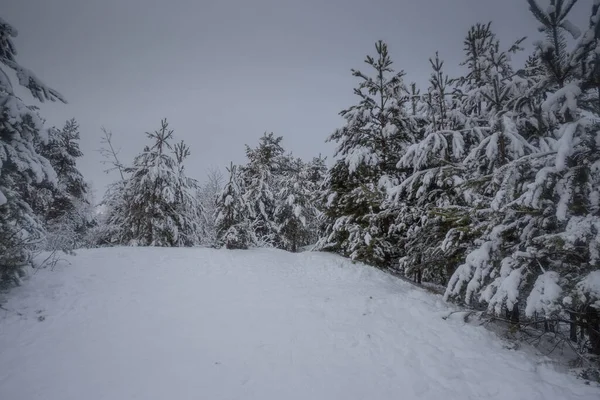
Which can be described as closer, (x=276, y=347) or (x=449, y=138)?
(x=276, y=347)

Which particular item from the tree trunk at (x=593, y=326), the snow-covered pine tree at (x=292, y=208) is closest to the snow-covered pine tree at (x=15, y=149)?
the tree trunk at (x=593, y=326)

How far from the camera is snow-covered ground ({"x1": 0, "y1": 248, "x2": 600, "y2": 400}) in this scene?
385 centimetres

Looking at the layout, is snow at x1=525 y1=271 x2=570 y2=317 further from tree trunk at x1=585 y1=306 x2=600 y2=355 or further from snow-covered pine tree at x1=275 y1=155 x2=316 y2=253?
snow-covered pine tree at x1=275 y1=155 x2=316 y2=253

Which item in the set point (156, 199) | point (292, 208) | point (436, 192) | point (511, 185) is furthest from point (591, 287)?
point (292, 208)

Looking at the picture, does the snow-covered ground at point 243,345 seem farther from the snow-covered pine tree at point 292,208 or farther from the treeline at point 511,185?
the snow-covered pine tree at point 292,208

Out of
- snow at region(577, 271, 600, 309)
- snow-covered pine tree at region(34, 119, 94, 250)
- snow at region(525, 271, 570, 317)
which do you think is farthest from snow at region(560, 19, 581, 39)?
snow-covered pine tree at region(34, 119, 94, 250)

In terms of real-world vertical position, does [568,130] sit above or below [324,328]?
above

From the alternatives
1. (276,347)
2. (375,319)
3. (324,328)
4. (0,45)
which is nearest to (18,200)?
(0,45)

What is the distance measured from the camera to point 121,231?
15734 millimetres

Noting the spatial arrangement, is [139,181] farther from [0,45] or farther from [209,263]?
[0,45]

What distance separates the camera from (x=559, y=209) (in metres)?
3.64

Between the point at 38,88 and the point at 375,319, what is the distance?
942 cm

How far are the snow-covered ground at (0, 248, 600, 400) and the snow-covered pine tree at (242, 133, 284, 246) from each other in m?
10.4

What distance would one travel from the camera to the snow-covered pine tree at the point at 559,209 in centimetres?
351
